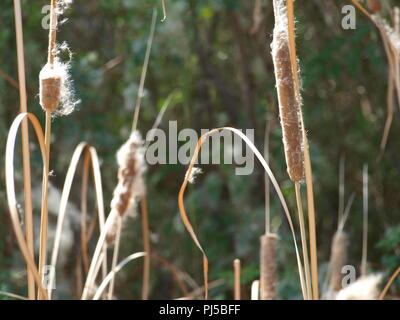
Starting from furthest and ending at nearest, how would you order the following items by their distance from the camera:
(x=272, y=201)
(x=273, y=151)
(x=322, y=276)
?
(x=272, y=201), (x=273, y=151), (x=322, y=276)

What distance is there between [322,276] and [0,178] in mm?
1147

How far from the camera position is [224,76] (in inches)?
131

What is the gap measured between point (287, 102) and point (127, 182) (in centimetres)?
51

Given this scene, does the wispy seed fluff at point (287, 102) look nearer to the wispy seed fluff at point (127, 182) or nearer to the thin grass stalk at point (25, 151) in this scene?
the thin grass stalk at point (25, 151)

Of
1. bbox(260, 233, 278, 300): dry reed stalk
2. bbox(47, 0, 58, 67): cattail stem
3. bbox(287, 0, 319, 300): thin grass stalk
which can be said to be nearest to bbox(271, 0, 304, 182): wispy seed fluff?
bbox(287, 0, 319, 300): thin grass stalk

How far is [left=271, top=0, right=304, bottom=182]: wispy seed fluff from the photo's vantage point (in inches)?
33.8

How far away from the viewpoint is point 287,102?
857mm

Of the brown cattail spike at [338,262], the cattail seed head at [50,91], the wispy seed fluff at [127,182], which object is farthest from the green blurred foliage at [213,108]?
the cattail seed head at [50,91]

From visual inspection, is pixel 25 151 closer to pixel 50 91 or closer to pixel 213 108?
pixel 50 91

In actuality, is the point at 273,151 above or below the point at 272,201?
above

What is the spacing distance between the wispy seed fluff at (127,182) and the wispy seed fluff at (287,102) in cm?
46

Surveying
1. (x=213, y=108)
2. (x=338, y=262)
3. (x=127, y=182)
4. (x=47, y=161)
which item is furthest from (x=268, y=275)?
(x=213, y=108)
